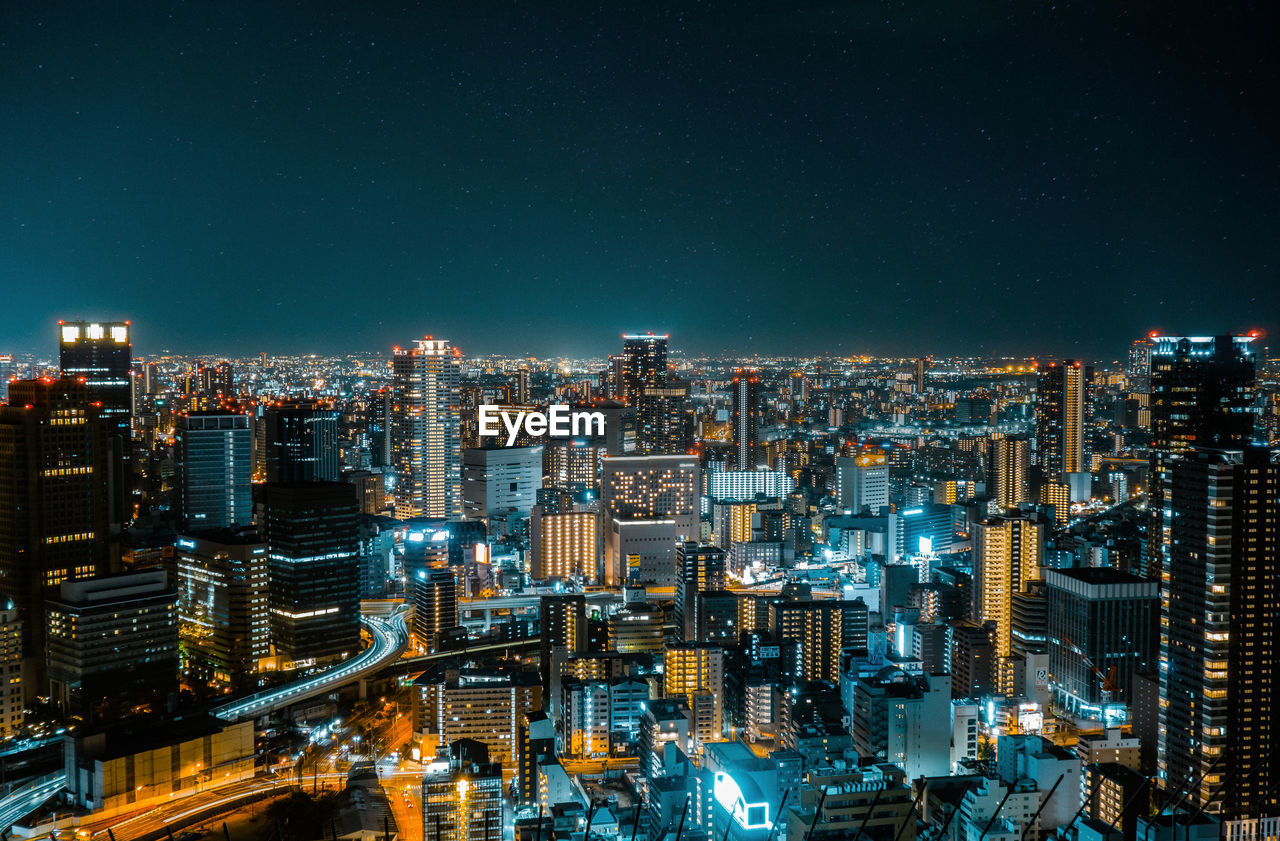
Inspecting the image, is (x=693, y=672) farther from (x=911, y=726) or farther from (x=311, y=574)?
(x=311, y=574)

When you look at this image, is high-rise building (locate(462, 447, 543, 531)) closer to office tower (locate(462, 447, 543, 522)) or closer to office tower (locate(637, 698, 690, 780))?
office tower (locate(462, 447, 543, 522))

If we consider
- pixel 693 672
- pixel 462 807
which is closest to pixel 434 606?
pixel 693 672

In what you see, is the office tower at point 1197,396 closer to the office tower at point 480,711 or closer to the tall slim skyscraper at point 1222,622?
the tall slim skyscraper at point 1222,622

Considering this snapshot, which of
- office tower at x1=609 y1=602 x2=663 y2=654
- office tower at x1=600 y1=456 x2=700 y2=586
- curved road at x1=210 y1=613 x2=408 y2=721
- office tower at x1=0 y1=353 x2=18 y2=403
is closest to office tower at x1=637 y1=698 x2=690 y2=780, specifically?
office tower at x1=609 y1=602 x2=663 y2=654

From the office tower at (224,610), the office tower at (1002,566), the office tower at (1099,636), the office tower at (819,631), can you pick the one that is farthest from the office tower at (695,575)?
the office tower at (224,610)

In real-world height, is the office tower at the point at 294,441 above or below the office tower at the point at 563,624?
above

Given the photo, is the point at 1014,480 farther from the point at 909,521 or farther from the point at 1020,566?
the point at 1020,566

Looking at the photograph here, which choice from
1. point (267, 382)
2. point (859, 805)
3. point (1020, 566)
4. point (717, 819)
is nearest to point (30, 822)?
point (717, 819)
